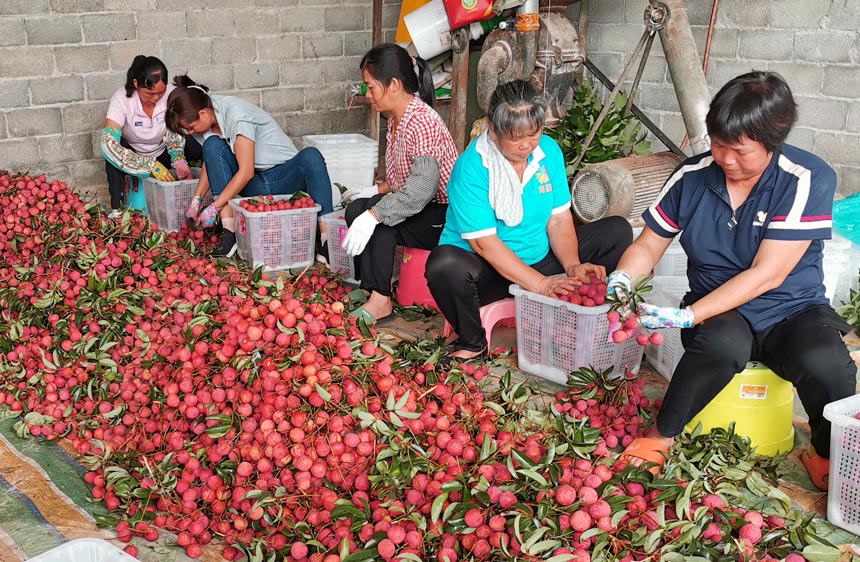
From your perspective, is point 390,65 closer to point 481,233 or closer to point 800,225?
point 481,233

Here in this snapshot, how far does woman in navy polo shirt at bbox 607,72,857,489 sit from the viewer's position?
1.97 meters

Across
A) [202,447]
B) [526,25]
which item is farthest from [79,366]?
[526,25]

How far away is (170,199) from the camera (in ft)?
13.6

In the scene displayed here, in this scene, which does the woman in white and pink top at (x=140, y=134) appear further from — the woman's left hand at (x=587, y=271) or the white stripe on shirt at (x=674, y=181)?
the white stripe on shirt at (x=674, y=181)

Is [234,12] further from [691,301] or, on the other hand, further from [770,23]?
[691,301]

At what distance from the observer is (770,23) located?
12.7 ft

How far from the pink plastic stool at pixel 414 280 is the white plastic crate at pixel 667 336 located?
85 cm

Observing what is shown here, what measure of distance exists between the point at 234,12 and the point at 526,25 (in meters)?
1.68

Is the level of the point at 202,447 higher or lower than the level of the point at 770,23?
lower

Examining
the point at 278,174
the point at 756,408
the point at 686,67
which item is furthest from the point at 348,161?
the point at 756,408

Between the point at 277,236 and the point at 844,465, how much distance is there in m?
2.45

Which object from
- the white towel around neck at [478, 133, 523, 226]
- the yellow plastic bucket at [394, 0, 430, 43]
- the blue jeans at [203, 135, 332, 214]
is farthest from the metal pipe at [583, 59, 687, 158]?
the white towel around neck at [478, 133, 523, 226]

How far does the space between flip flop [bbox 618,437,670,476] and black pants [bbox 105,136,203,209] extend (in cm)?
305

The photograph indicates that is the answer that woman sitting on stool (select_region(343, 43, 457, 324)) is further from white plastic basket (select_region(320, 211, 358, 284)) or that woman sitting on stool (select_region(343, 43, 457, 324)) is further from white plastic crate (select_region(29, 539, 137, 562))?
white plastic crate (select_region(29, 539, 137, 562))
